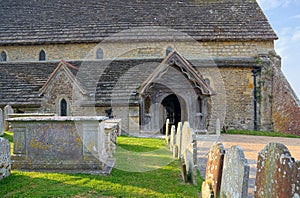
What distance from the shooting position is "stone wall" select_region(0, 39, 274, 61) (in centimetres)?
2016

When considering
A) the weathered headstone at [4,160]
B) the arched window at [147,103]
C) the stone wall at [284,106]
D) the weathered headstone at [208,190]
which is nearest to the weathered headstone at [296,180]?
the weathered headstone at [208,190]

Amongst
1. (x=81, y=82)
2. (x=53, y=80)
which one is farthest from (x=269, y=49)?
(x=53, y=80)

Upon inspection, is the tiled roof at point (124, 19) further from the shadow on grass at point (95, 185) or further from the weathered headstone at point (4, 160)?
the shadow on grass at point (95, 185)

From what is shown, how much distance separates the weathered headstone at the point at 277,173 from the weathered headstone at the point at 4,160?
17.9 ft

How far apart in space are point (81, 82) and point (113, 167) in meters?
10.3

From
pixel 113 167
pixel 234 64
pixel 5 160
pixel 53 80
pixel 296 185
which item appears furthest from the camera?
pixel 234 64

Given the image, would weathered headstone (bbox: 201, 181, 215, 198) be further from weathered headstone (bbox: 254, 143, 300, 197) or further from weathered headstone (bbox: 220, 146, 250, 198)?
weathered headstone (bbox: 254, 143, 300, 197)

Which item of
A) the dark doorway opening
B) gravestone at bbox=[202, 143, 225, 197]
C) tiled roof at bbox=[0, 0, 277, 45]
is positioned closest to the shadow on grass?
gravestone at bbox=[202, 143, 225, 197]

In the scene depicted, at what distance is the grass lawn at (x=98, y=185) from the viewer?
562 cm

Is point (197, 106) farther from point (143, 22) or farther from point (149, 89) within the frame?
point (143, 22)

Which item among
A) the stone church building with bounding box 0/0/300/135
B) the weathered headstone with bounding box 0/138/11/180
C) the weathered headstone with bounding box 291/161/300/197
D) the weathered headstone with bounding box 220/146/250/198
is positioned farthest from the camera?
the stone church building with bounding box 0/0/300/135

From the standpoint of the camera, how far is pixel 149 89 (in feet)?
54.4

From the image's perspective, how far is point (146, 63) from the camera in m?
19.4

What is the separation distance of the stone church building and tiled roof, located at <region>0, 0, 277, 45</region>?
0.07 metres
